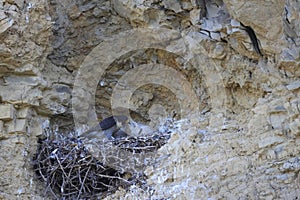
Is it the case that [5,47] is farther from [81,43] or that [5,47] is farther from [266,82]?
[266,82]

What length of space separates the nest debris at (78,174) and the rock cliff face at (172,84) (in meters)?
0.10

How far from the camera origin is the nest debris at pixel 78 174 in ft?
12.6

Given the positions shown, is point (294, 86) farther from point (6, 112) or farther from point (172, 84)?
point (6, 112)

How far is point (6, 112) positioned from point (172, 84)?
145cm

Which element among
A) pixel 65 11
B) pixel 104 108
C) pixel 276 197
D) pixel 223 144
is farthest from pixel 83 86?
pixel 276 197

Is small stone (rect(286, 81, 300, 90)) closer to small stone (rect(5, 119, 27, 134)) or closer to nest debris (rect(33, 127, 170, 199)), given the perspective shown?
nest debris (rect(33, 127, 170, 199))

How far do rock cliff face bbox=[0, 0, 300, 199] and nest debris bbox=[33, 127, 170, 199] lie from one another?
10 cm

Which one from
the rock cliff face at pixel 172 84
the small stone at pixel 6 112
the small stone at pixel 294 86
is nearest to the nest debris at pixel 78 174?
the rock cliff face at pixel 172 84

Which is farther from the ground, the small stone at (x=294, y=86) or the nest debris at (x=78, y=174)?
the small stone at (x=294, y=86)

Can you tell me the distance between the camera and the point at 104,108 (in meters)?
4.58

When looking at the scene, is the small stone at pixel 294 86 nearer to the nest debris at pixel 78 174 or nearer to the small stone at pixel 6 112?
the nest debris at pixel 78 174

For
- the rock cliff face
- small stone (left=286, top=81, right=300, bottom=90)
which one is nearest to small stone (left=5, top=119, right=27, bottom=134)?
the rock cliff face

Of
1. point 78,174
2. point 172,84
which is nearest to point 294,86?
point 172,84

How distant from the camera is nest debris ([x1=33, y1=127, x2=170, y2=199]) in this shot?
3.85 metres
